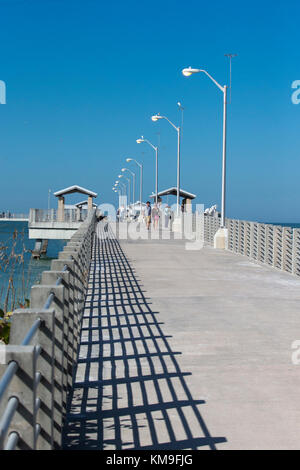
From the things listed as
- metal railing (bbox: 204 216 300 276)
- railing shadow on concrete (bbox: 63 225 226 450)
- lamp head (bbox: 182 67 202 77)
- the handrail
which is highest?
lamp head (bbox: 182 67 202 77)

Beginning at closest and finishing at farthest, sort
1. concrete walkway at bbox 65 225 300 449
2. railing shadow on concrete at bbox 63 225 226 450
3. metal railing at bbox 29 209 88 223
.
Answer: railing shadow on concrete at bbox 63 225 226 450
concrete walkway at bbox 65 225 300 449
metal railing at bbox 29 209 88 223

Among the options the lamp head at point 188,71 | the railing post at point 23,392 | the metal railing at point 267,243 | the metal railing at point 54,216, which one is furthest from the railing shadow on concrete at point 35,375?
the metal railing at point 54,216

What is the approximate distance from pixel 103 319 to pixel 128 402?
4.31m

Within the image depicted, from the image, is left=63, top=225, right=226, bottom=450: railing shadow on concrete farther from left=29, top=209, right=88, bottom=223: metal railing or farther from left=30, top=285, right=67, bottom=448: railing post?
left=29, top=209, right=88, bottom=223: metal railing

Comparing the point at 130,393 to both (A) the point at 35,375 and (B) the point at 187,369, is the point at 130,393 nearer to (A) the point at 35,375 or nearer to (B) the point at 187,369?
(B) the point at 187,369

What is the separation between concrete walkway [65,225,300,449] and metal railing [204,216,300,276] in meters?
A: 4.00

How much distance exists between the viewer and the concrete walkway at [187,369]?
5.16 meters

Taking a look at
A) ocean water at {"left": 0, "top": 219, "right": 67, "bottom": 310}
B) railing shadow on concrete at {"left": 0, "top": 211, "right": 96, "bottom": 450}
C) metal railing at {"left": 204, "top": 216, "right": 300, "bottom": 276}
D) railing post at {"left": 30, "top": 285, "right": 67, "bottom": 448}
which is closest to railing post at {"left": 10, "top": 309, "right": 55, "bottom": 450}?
railing shadow on concrete at {"left": 0, "top": 211, "right": 96, "bottom": 450}

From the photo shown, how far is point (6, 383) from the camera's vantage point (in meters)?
2.72

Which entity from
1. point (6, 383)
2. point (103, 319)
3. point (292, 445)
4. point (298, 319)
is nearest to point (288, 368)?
point (292, 445)

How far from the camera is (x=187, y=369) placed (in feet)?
23.4

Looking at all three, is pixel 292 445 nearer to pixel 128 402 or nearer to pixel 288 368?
pixel 128 402

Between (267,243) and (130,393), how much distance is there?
15.4m

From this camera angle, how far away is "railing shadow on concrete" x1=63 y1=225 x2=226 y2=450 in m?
5.00
